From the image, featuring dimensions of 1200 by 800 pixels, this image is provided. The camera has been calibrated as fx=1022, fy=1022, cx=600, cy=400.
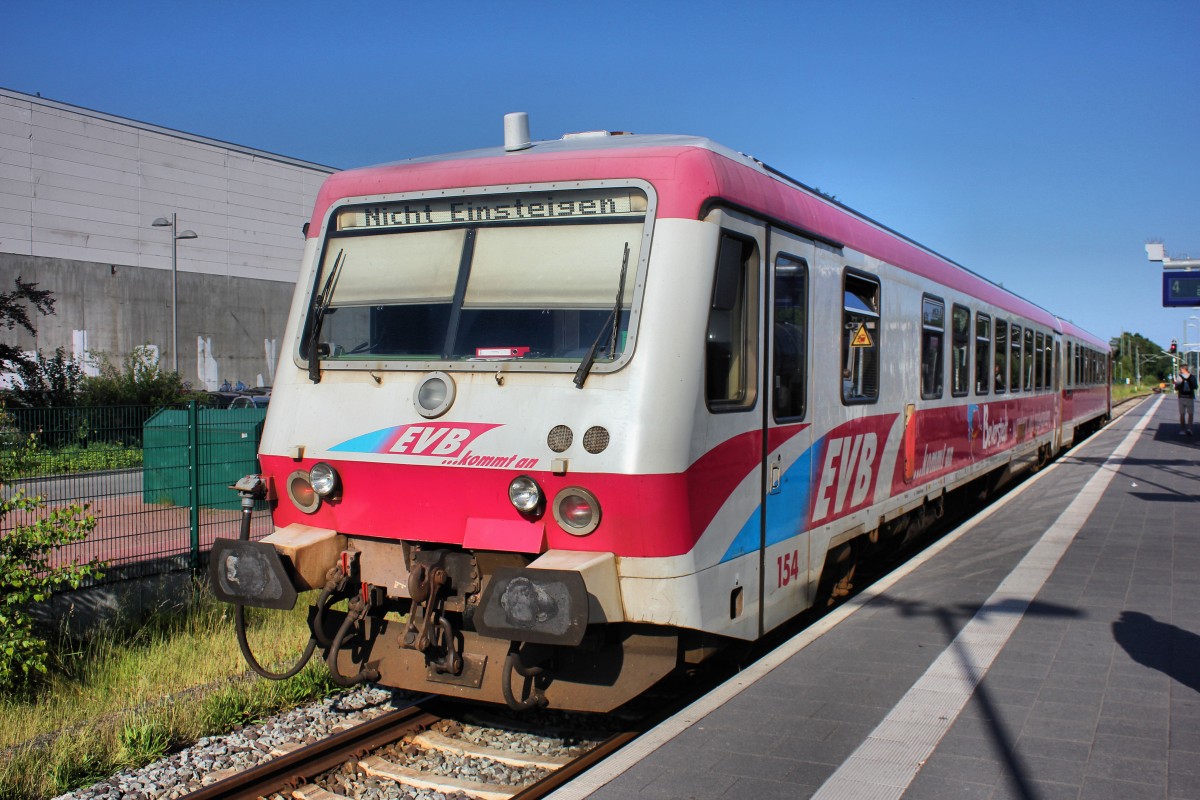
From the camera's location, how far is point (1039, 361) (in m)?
16.4

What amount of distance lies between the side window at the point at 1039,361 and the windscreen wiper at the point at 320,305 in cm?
1284

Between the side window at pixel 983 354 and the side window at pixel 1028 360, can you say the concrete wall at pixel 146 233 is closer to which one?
the side window at pixel 1028 360

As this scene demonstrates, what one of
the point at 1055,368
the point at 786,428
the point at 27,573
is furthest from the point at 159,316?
the point at 786,428

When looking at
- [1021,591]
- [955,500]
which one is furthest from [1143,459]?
[1021,591]

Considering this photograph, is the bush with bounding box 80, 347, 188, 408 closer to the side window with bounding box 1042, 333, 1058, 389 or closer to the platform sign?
the side window with bounding box 1042, 333, 1058, 389

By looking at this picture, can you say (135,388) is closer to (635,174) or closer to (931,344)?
(931,344)

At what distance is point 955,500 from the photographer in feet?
39.3

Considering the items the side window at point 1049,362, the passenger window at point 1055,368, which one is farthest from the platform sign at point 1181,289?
the side window at point 1049,362

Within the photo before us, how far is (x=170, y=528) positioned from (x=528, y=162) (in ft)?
17.6

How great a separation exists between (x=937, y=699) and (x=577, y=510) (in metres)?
2.25

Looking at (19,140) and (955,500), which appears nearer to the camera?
(955,500)

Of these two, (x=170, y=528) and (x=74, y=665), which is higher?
(x=170, y=528)

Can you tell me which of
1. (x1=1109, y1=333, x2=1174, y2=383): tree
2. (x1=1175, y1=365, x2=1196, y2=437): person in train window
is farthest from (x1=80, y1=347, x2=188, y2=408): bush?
(x1=1109, y1=333, x2=1174, y2=383): tree

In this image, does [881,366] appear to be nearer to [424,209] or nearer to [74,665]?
[424,209]
